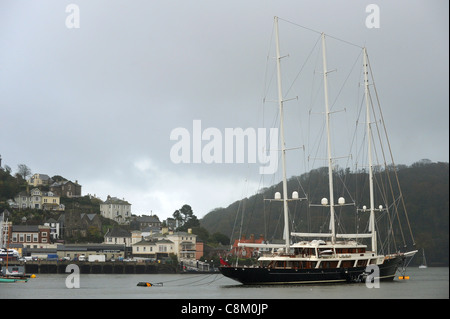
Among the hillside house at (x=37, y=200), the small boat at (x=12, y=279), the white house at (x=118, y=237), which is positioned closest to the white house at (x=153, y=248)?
the white house at (x=118, y=237)

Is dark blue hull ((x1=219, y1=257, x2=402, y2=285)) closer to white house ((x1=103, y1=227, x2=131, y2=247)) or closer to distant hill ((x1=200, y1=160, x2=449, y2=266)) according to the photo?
distant hill ((x1=200, y1=160, x2=449, y2=266))

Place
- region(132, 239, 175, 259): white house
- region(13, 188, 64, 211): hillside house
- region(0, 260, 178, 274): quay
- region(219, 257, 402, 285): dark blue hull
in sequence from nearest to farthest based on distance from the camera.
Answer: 1. region(219, 257, 402, 285): dark blue hull
2. region(0, 260, 178, 274): quay
3. region(132, 239, 175, 259): white house
4. region(13, 188, 64, 211): hillside house

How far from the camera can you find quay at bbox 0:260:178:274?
118 m

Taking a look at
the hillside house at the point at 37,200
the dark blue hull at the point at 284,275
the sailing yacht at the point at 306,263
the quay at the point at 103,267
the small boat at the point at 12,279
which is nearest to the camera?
the dark blue hull at the point at 284,275

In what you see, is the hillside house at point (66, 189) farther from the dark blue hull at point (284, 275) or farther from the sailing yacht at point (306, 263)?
the dark blue hull at point (284, 275)

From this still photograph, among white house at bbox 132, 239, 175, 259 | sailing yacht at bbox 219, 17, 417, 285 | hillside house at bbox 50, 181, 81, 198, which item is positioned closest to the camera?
sailing yacht at bbox 219, 17, 417, 285

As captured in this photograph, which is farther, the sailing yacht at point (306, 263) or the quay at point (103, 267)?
the quay at point (103, 267)

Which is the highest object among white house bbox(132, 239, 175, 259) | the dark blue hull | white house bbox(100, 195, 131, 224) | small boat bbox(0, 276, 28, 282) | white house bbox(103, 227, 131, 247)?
white house bbox(100, 195, 131, 224)

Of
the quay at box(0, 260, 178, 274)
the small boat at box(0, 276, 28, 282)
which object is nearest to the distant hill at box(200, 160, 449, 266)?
the quay at box(0, 260, 178, 274)

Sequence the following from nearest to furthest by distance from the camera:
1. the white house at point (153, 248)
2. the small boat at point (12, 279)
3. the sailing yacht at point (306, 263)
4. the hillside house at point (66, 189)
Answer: the sailing yacht at point (306, 263) < the small boat at point (12, 279) < the white house at point (153, 248) < the hillside house at point (66, 189)

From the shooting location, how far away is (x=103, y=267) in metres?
120

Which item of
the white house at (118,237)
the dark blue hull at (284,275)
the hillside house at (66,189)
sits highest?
the hillside house at (66,189)

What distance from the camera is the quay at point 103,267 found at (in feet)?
387

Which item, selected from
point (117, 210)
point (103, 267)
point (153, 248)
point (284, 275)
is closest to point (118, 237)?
point (153, 248)
